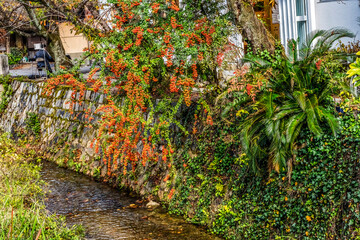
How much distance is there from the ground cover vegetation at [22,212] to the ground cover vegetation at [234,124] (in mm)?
1870

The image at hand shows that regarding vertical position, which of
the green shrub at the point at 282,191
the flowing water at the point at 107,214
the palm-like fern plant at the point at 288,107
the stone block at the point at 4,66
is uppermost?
the stone block at the point at 4,66

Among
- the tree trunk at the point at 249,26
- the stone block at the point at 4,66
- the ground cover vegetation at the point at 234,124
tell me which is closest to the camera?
the ground cover vegetation at the point at 234,124

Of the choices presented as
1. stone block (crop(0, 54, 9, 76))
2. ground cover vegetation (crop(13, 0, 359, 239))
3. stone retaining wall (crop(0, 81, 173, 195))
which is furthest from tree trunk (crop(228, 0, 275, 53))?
stone block (crop(0, 54, 9, 76))

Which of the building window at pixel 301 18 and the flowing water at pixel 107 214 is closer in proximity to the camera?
the flowing water at pixel 107 214

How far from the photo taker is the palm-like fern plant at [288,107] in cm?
698

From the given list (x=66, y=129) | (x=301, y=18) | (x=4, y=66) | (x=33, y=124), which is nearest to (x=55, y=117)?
(x=66, y=129)

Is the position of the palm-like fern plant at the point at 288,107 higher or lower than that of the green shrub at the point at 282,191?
higher

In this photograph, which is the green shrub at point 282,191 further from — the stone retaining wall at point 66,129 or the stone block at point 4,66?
the stone block at point 4,66

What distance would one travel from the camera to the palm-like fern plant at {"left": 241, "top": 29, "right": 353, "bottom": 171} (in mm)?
6980

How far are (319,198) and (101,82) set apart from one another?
4816 mm

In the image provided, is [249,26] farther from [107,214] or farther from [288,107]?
[107,214]

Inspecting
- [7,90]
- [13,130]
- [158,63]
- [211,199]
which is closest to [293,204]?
[211,199]

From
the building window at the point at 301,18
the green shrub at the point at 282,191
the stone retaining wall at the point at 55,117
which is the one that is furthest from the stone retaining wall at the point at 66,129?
the building window at the point at 301,18

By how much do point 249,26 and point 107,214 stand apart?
4446 millimetres
